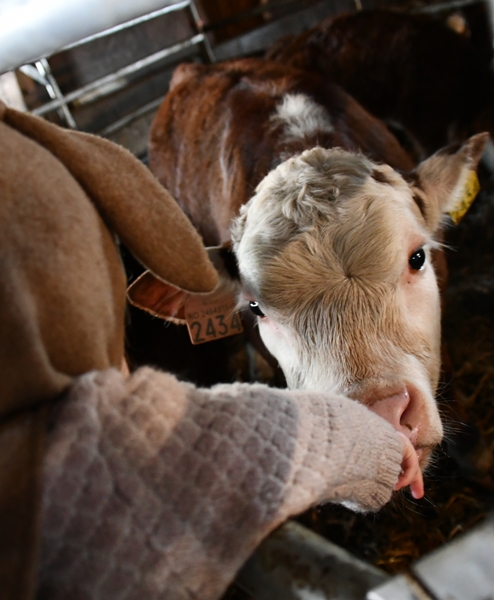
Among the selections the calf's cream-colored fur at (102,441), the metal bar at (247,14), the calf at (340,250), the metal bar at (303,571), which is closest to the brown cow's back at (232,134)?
the calf at (340,250)

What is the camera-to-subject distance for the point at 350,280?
130 centimetres

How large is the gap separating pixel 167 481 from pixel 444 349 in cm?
164

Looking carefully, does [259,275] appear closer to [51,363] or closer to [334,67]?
[51,363]

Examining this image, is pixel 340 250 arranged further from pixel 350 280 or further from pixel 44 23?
pixel 44 23

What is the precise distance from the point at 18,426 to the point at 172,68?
3.86 metres

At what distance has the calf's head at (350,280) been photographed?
117cm

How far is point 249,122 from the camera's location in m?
2.14

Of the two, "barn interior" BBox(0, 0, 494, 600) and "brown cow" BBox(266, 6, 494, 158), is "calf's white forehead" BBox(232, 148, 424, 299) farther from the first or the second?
"brown cow" BBox(266, 6, 494, 158)

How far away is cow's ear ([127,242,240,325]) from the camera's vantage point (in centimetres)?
154

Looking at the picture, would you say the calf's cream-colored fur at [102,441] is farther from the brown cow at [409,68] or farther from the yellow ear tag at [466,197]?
the brown cow at [409,68]

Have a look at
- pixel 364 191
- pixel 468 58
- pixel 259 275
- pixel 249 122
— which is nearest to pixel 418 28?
pixel 468 58

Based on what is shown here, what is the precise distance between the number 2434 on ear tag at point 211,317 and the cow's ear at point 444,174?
77cm

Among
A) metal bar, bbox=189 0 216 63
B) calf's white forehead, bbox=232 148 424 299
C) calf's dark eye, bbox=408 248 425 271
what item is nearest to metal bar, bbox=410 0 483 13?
metal bar, bbox=189 0 216 63

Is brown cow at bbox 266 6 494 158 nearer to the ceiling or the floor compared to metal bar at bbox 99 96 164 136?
nearer to the floor
